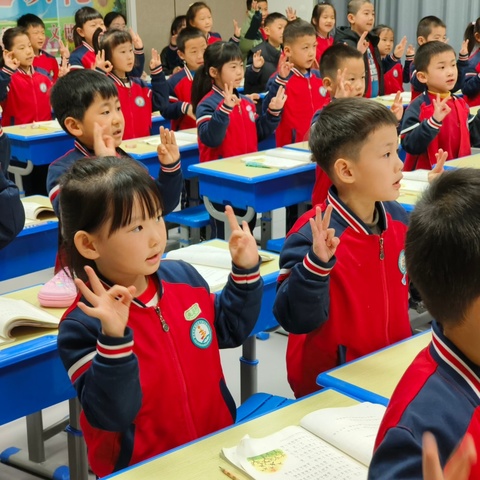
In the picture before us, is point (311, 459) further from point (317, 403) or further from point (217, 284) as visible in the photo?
point (217, 284)

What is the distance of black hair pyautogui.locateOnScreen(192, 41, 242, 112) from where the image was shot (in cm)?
468

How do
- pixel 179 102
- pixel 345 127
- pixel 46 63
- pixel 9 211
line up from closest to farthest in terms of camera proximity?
1. pixel 345 127
2. pixel 9 211
3. pixel 179 102
4. pixel 46 63

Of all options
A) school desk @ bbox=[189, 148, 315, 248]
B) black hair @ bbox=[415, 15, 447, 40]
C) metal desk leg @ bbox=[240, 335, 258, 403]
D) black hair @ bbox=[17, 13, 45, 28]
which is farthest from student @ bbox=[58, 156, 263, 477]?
black hair @ bbox=[17, 13, 45, 28]

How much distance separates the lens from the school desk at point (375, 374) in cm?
170

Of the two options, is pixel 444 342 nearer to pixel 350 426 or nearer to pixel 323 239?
pixel 350 426

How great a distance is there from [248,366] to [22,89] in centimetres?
425

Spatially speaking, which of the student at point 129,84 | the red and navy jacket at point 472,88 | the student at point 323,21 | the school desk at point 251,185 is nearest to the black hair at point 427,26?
the student at point 323,21

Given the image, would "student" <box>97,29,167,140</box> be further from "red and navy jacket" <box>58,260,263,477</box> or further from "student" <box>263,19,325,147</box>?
"red and navy jacket" <box>58,260,263,477</box>

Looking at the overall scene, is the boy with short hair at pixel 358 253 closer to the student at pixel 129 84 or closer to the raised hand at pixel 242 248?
the raised hand at pixel 242 248

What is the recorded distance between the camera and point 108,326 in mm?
1411

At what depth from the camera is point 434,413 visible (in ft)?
3.39

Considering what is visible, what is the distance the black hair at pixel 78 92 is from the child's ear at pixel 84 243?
1302 millimetres

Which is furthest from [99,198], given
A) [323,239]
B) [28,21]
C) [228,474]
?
[28,21]

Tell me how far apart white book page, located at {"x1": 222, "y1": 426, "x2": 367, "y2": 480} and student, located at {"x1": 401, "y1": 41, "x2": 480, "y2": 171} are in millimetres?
2789
